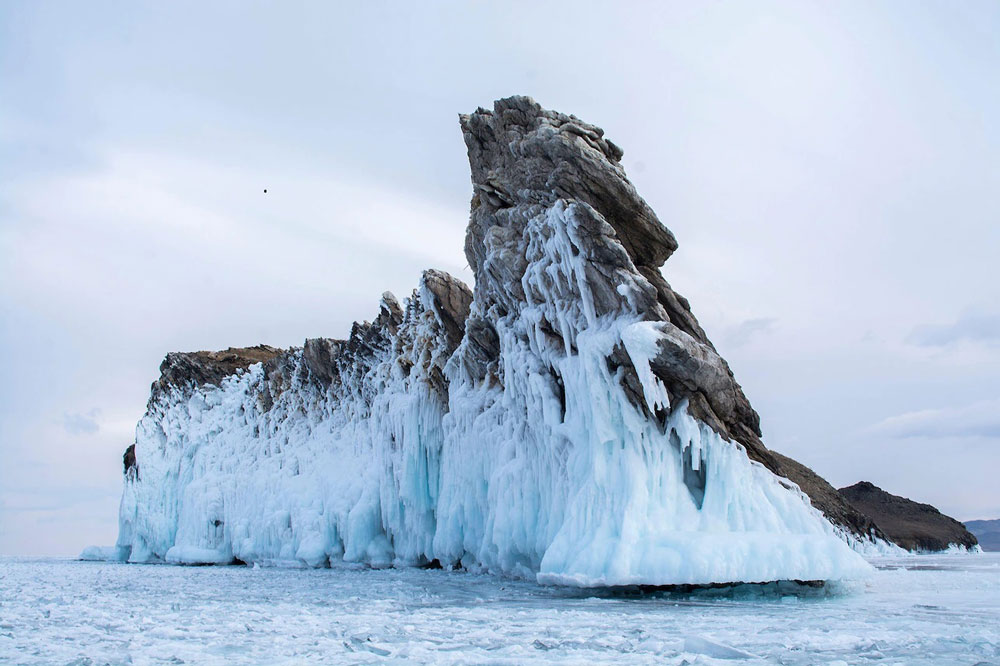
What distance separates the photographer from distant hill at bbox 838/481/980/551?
62.6m

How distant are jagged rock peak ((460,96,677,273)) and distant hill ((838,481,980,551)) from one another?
49.2 metres

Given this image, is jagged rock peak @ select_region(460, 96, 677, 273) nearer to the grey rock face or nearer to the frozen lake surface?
the grey rock face

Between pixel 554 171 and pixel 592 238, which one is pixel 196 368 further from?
pixel 592 238

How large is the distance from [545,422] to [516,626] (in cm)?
990

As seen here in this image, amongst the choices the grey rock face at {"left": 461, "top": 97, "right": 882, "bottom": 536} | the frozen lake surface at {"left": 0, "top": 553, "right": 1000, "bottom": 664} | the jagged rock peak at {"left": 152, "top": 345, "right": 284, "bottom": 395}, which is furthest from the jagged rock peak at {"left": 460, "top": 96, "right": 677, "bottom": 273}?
the jagged rock peak at {"left": 152, "top": 345, "right": 284, "bottom": 395}

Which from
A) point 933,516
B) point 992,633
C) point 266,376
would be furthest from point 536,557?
point 933,516

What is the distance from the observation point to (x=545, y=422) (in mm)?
20500

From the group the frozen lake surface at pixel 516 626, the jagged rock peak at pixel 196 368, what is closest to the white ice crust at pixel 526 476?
the frozen lake surface at pixel 516 626

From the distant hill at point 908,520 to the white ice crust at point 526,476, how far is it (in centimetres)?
4357

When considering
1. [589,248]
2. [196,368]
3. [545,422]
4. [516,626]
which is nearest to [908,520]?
[196,368]

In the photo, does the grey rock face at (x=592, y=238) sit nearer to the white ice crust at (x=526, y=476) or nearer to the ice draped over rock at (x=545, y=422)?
the ice draped over rock at (x=545, y=422)

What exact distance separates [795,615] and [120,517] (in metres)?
52.2

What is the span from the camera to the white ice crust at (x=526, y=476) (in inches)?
610

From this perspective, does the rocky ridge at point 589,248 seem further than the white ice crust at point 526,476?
Yes
